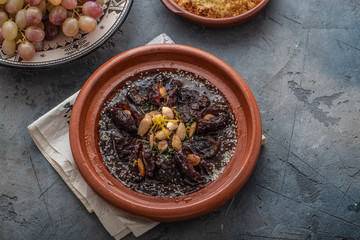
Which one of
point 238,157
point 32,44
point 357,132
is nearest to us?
point 238,157

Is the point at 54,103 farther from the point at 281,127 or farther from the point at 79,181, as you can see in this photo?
the point at 281,127

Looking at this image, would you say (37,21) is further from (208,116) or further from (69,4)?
(208,116)

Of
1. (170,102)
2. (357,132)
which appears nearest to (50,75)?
(170,102)

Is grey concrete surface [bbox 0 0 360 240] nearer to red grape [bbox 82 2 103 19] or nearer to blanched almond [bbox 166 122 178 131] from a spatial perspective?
red grape [bbox 82 2 103 19]

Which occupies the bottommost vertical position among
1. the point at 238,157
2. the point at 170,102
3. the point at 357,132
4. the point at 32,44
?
the point at 357,132

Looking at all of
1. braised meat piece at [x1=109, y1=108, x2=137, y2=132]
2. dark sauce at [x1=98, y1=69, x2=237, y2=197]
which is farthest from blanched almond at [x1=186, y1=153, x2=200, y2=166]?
braised meat piece at [x1=109, y1=108, x2=137, y2=132]
